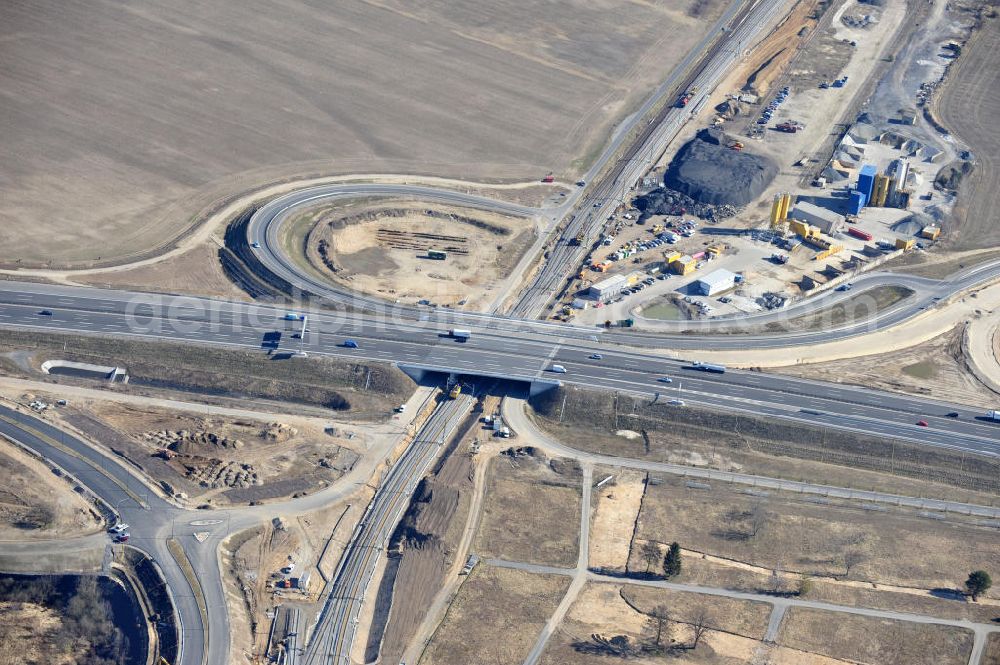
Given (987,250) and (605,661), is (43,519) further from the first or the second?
(987,250)

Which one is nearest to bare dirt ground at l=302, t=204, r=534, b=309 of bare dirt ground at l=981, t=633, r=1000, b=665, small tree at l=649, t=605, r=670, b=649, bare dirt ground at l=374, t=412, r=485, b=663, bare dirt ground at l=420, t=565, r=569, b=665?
bare dirt ground at l=374, t=412, r=485, b=663

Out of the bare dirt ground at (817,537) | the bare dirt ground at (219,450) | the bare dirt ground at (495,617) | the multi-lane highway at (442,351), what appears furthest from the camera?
the multi-lane highway at (442,351)

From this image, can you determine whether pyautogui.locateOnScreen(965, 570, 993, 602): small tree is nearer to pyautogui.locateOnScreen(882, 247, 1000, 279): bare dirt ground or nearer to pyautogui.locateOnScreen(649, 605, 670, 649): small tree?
pyautogui.locateOnScreen(649, 605, 670, 649): small tree

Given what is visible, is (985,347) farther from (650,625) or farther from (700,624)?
(650,625)

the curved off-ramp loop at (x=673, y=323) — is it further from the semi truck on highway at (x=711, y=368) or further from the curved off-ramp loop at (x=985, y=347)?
the curved off-ramp loop at (x=985, y=347)

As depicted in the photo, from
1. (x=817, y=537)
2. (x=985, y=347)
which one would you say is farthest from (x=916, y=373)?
(x=817, y=537)

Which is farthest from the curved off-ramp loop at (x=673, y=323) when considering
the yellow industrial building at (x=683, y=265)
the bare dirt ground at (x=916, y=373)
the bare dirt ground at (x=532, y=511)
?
the bare dirt ground at (x=532, y=511)
